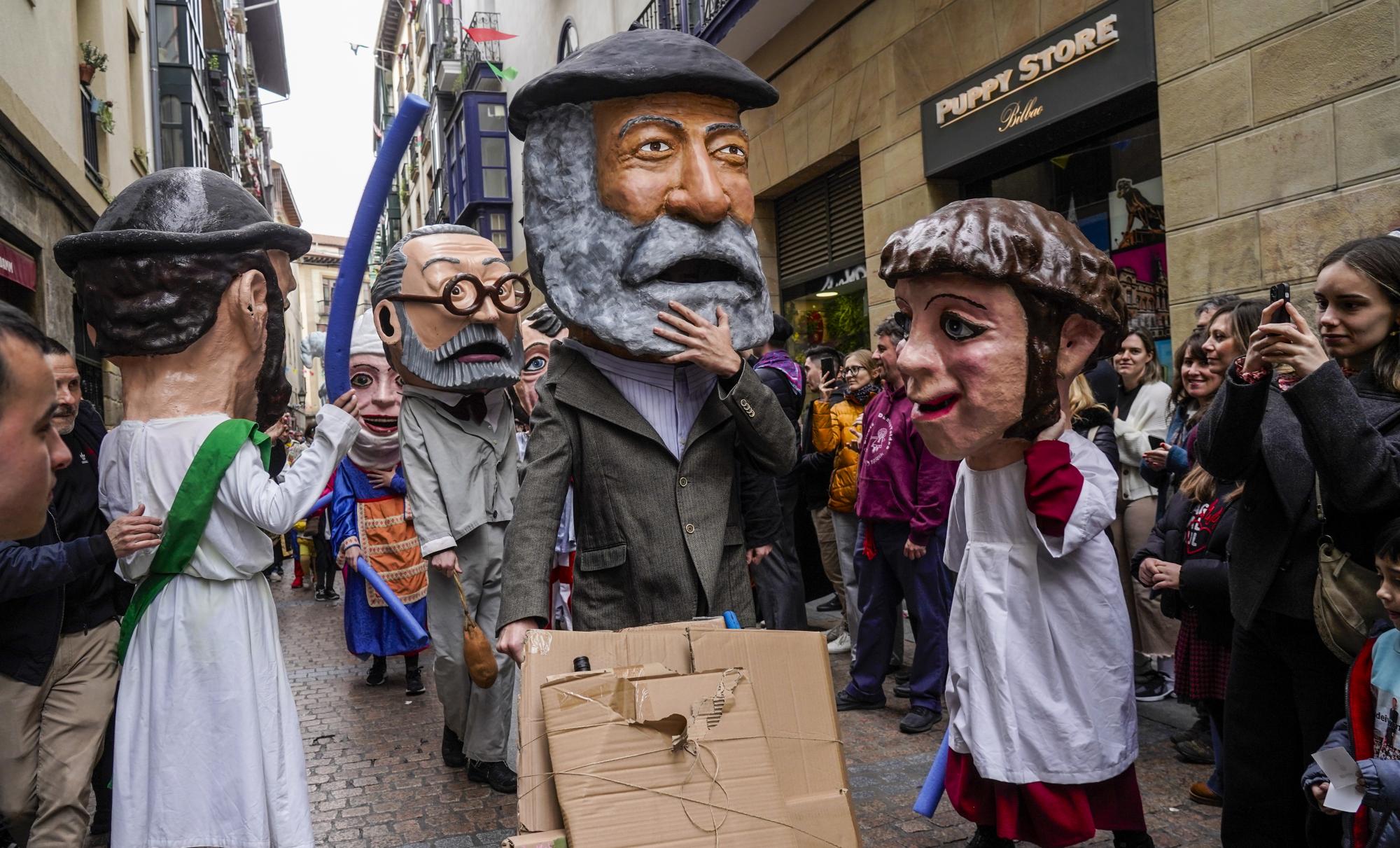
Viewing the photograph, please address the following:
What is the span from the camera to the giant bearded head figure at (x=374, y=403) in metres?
5.96

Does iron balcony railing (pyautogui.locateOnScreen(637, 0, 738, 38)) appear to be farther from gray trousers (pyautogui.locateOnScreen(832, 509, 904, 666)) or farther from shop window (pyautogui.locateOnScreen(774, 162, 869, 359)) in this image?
gray trousers (pyautogui.locateOnScreen(832, 509, 904, 666))

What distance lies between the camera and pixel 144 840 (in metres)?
2.91

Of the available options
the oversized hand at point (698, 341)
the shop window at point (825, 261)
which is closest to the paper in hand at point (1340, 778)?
the oversized hand at point (698, 341)

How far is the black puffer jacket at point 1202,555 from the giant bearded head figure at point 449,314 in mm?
2637

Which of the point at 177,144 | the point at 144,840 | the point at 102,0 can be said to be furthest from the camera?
the point at 177,144

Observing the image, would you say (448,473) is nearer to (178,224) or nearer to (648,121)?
(178,224)

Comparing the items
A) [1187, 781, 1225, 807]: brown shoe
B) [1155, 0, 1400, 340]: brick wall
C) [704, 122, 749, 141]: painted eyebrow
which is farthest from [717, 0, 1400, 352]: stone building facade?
[704, 122, 749, 141]: painted eyebrow

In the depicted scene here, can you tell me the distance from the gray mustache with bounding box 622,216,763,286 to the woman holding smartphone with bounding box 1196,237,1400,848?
1.29 metres

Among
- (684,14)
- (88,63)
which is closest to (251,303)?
(88,63)

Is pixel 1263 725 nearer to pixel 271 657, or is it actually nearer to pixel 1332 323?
pixel 1332 323

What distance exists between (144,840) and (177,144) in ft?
51.3

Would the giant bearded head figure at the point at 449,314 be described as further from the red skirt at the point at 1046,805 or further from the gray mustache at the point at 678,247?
the red skirt at the point at 1046,805

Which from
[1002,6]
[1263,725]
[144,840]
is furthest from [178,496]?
[1002,6]

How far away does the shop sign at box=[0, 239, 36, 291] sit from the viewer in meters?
7.61
